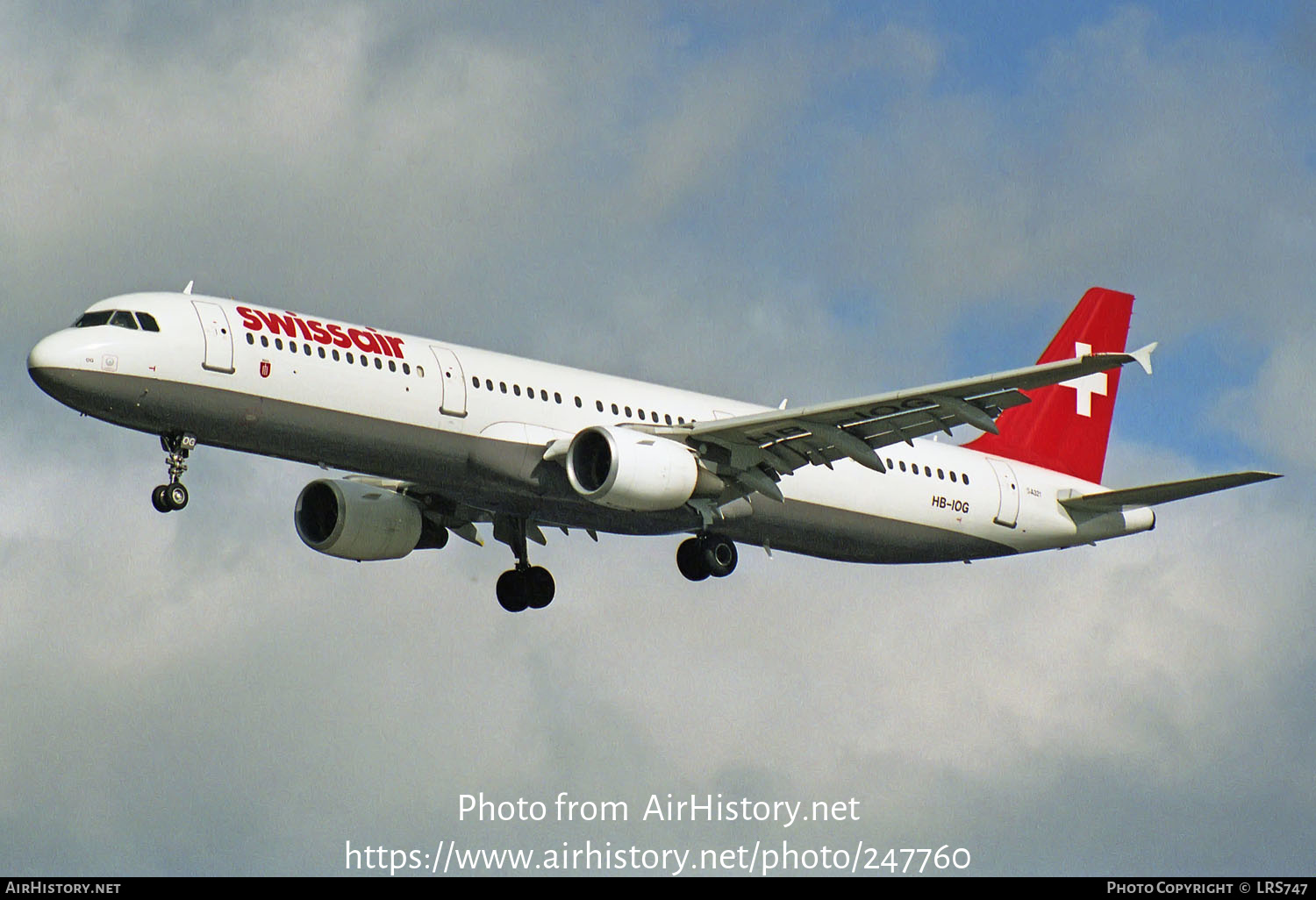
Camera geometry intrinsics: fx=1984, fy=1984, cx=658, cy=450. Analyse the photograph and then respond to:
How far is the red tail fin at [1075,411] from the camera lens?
159 feet

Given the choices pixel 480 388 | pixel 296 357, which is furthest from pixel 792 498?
pixel 296 357

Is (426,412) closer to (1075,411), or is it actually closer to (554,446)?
(554,446)

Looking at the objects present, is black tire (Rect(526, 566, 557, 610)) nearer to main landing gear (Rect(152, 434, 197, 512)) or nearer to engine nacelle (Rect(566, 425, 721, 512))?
engine nacelle (Rect(566, 425, 721, 512))

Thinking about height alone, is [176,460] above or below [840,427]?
below

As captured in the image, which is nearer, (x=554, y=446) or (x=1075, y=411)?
(x=554, y=446)

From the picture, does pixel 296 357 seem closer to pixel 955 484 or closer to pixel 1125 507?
pixel 955 484

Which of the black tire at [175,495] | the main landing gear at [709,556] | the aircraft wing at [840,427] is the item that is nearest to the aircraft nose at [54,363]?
the black tire at [175,495]

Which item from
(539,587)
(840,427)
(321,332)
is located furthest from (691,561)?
(321,332)

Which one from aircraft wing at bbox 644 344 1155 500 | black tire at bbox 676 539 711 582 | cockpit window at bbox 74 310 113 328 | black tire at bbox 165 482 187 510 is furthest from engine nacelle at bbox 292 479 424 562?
cockpit window at bbox 74 310 113 328

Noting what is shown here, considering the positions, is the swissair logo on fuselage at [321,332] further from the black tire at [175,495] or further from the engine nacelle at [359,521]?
the engine nacelle at [359,521]

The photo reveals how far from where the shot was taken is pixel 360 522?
4241cm

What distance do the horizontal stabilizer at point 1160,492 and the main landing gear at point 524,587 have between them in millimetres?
12441

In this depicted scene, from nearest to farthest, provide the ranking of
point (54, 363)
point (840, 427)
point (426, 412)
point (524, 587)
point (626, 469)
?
point (54, 363)
point (426, 412)
point (626, 469)
point (840, 427)
point (524, 587)

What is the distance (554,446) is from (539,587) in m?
6.94
